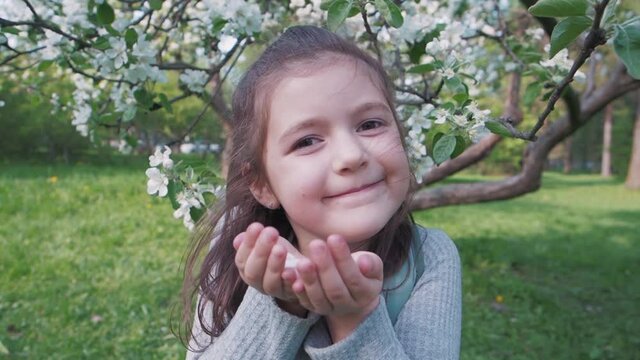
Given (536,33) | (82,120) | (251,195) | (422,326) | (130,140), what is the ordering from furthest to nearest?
1. (536,33)
2. (130,140)
3. (82,120)
4. (251,195)
5. (422,326)

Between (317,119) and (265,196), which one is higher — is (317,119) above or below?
above

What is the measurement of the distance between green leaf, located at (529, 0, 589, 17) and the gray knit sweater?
0.52 meters

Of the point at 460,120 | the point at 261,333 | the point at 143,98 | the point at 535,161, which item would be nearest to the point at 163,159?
the point at 143,98

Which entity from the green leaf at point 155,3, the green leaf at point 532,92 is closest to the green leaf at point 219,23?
the green leaf at point 155,3

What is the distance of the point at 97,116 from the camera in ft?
7.68

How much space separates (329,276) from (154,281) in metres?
3.69

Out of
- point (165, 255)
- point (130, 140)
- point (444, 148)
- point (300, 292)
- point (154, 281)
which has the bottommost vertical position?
point (165, 255)

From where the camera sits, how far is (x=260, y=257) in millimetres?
725

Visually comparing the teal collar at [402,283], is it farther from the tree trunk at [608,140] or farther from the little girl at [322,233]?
the tree trunk at [608,140]

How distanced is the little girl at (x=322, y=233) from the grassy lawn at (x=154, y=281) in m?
2.08

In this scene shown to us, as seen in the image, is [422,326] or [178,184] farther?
[178,184]

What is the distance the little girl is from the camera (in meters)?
0.75

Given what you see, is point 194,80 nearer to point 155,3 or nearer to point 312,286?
point 155,3

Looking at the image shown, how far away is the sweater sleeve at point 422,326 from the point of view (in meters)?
0.90
